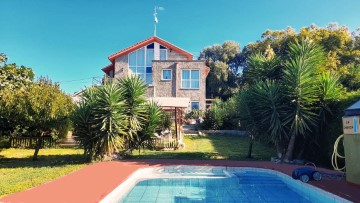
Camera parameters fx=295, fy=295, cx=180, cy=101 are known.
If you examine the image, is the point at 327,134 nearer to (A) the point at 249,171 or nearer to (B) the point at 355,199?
(A) the point at 249,171

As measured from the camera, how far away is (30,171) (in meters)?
11.7

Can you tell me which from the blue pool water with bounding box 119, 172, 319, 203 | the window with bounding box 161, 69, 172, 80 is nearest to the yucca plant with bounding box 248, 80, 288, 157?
the blue pool water with bounding box 119, 172, 319, 203

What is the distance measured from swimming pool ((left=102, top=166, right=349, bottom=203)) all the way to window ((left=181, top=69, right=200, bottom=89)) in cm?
2451

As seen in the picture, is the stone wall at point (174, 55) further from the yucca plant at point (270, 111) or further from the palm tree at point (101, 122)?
the yucca plant at point (270, 111)

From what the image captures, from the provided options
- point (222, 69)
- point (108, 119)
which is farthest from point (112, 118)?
point (222, 69)

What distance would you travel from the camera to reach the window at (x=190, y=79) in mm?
36750

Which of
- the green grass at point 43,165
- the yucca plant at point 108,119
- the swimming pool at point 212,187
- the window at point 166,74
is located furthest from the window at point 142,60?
the swimming pool at point 212,187

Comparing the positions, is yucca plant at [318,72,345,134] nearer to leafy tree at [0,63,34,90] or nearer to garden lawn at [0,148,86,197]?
garden lawn at [0,148,86,197]

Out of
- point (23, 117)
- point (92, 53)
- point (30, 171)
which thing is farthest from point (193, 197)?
point (92, 53)

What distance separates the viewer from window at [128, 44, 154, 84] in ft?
127

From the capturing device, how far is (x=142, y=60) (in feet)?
128

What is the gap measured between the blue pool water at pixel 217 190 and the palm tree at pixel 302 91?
3003 mm

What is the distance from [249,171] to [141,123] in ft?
20.0

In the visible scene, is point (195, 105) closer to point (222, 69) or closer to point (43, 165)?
point (222, 69)
